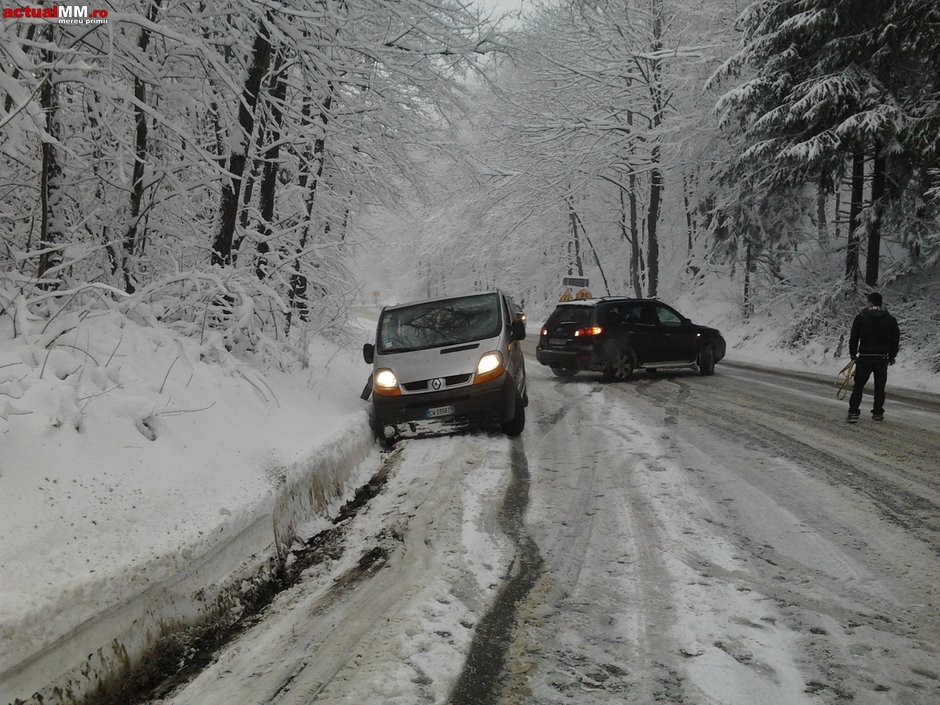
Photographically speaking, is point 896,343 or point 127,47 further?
point 896,343

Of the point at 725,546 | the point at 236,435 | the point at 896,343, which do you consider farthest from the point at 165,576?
the point at 896,343

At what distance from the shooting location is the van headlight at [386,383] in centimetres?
766

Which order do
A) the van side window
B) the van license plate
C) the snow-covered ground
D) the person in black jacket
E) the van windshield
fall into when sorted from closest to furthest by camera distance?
1. the snow-covered ground
2. the van license plate
3. the van windshield
4. the person in black jacket
5. the van side window

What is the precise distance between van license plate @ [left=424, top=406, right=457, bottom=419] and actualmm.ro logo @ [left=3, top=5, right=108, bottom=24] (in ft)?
15.7

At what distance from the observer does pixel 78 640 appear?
2793 mm

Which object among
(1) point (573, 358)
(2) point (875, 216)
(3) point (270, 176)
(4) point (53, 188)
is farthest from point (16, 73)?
(2) point (875, 216)

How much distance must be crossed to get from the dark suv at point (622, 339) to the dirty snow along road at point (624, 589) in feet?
20.8

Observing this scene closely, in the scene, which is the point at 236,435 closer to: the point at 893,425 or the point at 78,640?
the point at 78,640

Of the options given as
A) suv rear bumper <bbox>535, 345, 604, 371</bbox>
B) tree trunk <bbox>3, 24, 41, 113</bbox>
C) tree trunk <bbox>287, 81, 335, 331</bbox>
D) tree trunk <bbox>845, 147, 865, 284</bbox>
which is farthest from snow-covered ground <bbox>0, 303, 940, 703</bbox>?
tree trunk <bbox>845, 147, 865, 284</bbox>

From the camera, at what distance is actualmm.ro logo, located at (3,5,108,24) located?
13.6ft

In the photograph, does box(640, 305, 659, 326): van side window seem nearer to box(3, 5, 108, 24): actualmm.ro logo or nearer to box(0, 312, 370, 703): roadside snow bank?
box(0, 312, 370, 703): roadside snow bank

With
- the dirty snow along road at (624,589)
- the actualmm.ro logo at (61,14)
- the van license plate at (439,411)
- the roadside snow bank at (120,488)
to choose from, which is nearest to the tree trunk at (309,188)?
the van license plate at (439,411)

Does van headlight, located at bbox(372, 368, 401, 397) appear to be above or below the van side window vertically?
below

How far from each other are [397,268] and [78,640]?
2757 inches
